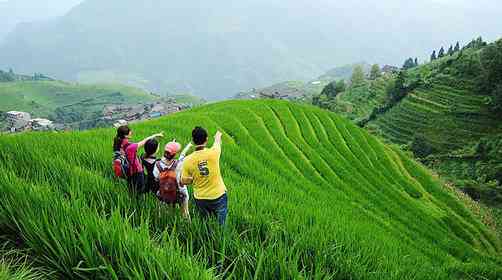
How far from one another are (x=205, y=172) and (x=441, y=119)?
5838 cm

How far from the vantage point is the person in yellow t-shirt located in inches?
194

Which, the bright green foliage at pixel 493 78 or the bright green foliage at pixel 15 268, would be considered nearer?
the bright green foliage at pixel 15 268

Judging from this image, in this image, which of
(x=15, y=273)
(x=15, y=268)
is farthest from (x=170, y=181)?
(x=15, y=273)

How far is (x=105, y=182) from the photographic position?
4762 mm

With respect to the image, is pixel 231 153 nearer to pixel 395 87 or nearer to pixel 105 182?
pixel 105 182

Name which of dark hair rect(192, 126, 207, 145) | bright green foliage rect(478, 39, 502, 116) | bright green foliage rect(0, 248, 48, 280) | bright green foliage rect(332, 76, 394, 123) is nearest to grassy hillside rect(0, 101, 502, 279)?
bright green foliage rect(0, 248, 48, 280)

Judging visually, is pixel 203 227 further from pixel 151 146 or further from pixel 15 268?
pixel 151 146

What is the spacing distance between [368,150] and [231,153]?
13.8 metres

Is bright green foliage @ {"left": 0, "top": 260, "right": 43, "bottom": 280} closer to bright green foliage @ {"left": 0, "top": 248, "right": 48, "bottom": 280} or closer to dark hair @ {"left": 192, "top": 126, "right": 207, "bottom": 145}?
bright green foliage @ {"left": 0, "top": 248, "right": 48, "bottom": 280}

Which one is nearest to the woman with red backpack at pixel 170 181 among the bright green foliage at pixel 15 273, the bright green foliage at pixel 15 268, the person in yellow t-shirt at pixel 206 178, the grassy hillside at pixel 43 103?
the person in yellow t-shirt at pixel 206 178

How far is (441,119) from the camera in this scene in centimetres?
5512

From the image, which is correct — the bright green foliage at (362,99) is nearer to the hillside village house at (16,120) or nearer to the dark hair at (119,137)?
the dark hair at (119,137)

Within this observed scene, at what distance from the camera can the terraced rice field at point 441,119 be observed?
5150 cm

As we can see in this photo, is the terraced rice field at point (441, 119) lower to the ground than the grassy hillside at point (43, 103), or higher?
higher
